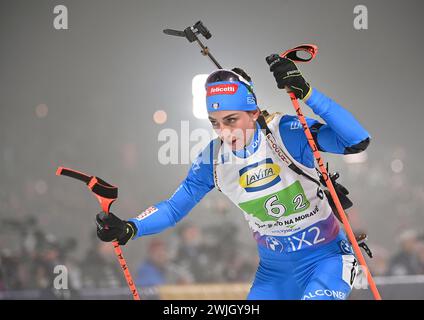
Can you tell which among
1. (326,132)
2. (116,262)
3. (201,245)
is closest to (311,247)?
(326,132)

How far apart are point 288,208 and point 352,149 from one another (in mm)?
427

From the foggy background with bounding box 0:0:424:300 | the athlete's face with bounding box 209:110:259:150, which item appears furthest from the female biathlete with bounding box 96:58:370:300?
the foggy background with bounding box 0:0:424:300

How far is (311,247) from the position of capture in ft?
9.39

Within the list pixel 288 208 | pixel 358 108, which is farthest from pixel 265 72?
pixel 288 208

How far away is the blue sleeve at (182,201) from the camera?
9.71ft

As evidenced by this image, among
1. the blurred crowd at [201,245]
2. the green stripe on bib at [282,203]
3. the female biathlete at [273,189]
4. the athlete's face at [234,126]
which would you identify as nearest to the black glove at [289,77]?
the female biathlete at [273,189]

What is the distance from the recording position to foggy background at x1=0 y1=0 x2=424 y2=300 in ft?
21.3

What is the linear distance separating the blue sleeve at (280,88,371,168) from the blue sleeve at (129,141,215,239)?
1.38ft

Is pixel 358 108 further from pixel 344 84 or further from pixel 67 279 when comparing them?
pixel 67 279

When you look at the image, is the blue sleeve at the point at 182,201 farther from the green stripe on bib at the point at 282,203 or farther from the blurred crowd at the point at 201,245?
the blurred crowd at the point at 201,245

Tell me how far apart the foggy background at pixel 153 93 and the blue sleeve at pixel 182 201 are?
3347 millimetres

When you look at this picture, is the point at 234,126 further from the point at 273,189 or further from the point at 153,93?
the point at 153,93

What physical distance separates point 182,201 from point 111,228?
42cm

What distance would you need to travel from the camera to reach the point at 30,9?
6699 millimetres
